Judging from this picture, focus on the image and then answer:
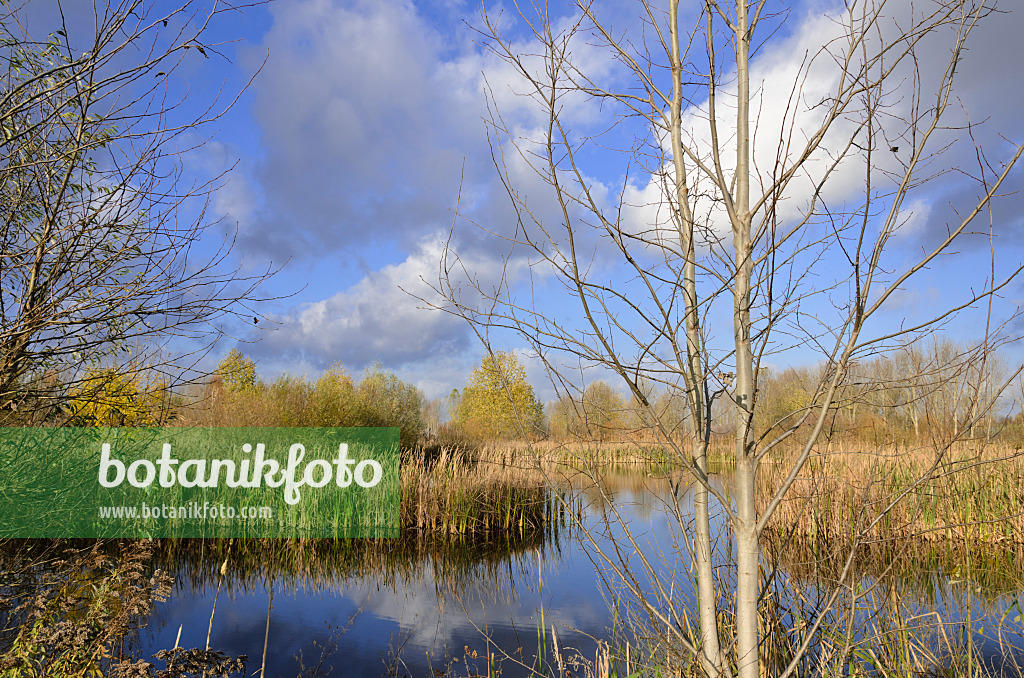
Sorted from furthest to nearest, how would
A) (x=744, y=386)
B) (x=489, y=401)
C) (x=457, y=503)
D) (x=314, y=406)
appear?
(x=489, y=401), (x=314, y=406), (x=457, y=503), (x=744, y=386)

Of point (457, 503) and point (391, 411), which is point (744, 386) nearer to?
point (457, 503)

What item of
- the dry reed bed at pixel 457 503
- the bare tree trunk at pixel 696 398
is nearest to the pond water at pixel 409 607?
the dry reed bed at pixel 457 503

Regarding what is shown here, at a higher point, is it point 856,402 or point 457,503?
point 856,402

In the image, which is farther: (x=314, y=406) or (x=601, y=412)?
(x=314, y=406)

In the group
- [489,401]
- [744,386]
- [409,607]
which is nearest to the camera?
[744,386]

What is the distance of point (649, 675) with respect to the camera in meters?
3.31

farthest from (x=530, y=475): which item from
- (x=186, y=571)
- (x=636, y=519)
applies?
(x=186, y=571)

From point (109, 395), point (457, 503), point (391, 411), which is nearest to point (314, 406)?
point (391, 411)

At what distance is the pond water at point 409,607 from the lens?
4906 mm

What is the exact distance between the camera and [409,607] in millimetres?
6234

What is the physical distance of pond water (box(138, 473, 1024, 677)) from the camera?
4.91 metres

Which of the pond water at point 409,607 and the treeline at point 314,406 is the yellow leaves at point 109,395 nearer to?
the pond water at point 409,607

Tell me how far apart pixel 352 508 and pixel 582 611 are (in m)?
4.24

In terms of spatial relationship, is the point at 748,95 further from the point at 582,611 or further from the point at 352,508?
the point at 352,508
